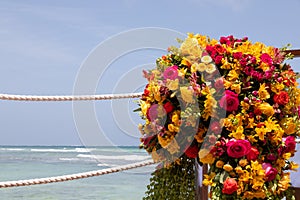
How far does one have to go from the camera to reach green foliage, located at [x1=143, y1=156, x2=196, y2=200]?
1.86 m

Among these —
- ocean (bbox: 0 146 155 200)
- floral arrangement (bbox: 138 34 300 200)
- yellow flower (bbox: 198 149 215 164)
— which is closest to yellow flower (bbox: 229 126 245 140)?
floral arrangement (bbox: 138 34 300 200)

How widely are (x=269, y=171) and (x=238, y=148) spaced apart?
0.13 meters

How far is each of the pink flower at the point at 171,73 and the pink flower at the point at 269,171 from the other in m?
0.40

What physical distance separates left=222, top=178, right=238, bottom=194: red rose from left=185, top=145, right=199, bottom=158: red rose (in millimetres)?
170

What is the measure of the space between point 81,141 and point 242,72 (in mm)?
701

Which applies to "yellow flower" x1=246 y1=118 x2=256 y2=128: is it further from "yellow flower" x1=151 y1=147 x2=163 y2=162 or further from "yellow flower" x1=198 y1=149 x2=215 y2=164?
"yellow flower" x1=151 y1=147 x2=163 y2=162

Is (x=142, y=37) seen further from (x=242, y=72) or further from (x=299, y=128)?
(x=299, y=128)

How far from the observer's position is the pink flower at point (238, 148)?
161cm

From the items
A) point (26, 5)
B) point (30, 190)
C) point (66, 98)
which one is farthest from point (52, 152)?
point (66, 98)

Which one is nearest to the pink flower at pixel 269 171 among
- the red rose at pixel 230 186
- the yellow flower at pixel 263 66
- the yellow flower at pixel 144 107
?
the red rose at pixel 230 186

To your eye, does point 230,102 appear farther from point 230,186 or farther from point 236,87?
point 230,186

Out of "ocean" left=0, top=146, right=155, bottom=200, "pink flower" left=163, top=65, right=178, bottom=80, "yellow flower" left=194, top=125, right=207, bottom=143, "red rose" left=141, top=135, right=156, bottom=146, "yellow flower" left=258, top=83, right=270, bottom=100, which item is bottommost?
"ocean" left=0, top=146, right=155, bottom=200

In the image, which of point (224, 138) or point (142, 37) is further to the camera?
point (142, 37)

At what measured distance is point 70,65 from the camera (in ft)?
68.8
